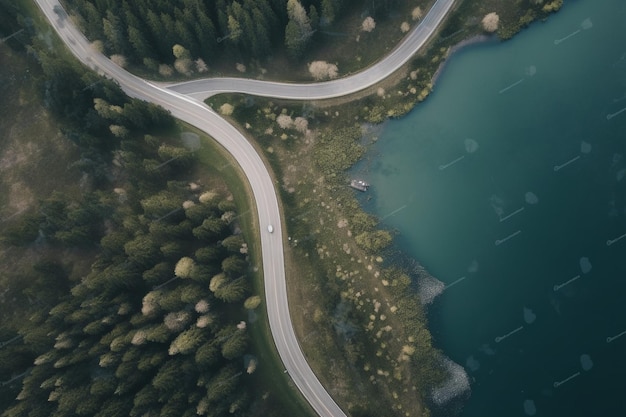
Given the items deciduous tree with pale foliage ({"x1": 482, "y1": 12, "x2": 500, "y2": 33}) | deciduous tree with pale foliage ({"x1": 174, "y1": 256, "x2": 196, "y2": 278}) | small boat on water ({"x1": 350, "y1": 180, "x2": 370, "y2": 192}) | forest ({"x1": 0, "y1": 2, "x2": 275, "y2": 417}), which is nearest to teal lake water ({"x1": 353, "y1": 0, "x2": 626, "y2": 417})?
small boat on water ({"x1": 350, "y1": 180, "x2": 370, "y2": 192})

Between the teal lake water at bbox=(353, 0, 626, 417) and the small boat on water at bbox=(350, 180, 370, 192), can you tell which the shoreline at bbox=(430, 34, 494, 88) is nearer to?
the teal lake water at bbox=(353, 0, 626, 417)

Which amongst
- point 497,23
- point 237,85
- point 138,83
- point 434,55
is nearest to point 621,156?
point 497,23

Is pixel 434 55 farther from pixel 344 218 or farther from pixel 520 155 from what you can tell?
pixel 344 218

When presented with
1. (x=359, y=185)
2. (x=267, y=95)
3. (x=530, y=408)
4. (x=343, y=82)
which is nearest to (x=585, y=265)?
(x=530, y=408)

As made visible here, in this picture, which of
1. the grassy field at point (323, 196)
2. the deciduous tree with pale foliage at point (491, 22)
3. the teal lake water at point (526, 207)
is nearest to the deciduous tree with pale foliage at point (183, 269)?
the grassy field at point (323, 196)

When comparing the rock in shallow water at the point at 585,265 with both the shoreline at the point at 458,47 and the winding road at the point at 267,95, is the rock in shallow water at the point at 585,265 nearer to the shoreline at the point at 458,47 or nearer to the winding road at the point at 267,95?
the shoreline at the point at 458,47

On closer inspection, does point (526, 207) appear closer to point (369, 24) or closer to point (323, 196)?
point (323, 196)
